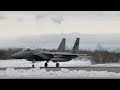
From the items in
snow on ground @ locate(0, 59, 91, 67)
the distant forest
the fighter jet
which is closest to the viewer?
the distant forest

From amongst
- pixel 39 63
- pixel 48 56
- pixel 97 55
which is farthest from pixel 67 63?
pixel 97 55

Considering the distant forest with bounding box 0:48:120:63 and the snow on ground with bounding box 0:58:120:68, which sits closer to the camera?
the distant forest with bounding box 0:48:120:63

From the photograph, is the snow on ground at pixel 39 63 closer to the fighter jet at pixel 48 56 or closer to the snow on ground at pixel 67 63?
the snow on ground at pixel 67 63

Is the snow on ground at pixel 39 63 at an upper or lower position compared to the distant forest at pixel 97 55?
lower

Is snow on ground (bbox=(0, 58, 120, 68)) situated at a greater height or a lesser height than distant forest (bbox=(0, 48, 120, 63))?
lesser

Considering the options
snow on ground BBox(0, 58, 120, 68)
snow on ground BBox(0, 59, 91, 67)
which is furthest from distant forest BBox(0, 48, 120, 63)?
snow on ground BBox(0, 59, 91, 67)

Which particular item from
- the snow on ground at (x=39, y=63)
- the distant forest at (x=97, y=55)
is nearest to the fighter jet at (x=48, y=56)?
the snow on ground at (x=39, y=63)

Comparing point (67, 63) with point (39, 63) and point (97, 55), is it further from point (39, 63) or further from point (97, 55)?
point (97, 55)

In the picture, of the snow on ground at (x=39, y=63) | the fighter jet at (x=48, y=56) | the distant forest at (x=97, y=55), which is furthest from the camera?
the fighter jet at (x=48, y=56)

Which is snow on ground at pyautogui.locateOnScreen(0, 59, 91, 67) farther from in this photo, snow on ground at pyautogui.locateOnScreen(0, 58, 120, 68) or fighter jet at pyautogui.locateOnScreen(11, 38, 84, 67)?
fighter jet at pyautogui.locateOnScreen(11, 38, 84, 67)
